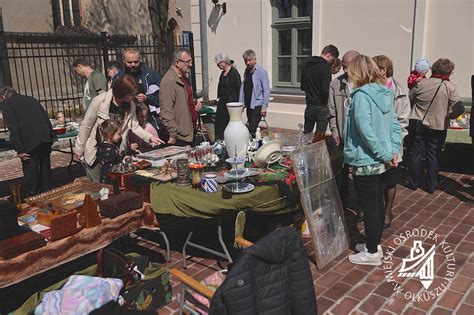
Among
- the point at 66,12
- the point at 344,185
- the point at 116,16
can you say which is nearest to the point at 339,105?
the point at 344,185

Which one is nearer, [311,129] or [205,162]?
[205,162]

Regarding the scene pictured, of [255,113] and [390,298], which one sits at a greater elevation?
[255,113]

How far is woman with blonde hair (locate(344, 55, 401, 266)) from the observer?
118 inches

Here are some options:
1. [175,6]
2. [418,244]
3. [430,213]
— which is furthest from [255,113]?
[175,6]

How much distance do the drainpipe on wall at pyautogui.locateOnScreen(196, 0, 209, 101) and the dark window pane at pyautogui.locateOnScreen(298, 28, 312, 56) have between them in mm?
2452

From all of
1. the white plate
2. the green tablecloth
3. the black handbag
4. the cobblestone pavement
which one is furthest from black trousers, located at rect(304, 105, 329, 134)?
the black handbag

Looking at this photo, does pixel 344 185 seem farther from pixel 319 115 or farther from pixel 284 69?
pixel 284 69

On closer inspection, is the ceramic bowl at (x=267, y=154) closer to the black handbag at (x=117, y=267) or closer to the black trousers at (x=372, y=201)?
the black trousers at (x=372, y=201)

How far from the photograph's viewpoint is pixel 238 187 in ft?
9.85

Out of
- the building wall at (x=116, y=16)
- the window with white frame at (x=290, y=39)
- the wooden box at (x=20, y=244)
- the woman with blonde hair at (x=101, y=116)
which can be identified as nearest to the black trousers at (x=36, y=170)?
the woman with blonde hair at (x=101, y=116)

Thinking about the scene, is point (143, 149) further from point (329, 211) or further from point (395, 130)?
point (395, 130)

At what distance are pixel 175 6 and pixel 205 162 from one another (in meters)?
18.7

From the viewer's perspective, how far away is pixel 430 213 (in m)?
4.50

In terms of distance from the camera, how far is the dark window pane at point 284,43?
9.03m
